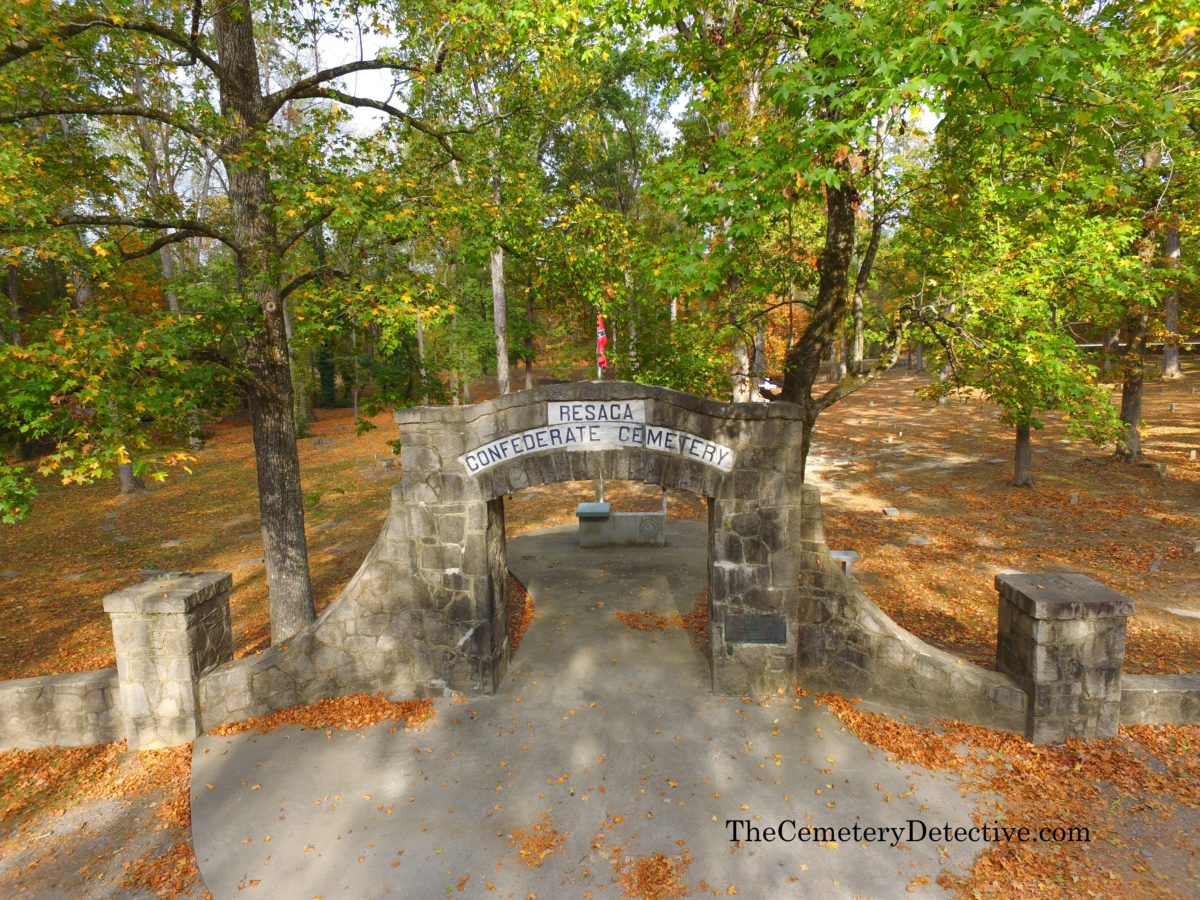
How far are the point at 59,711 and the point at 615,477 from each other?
22.9 ft

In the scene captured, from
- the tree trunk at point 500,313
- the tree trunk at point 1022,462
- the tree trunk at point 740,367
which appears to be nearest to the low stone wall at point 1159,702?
the tree trunk at point 740,367

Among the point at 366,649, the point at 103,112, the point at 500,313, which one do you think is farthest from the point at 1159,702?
the point at 500,313

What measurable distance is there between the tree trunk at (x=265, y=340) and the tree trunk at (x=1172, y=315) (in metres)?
16.7

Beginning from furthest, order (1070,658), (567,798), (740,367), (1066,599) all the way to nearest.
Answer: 1. (740,367)
2. (1070,658)
3. (1066,599)
4. (567,798)

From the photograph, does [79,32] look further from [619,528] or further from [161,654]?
[619,528]

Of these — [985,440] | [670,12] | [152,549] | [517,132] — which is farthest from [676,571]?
[985,440]

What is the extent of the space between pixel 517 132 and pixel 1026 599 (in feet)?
32.9

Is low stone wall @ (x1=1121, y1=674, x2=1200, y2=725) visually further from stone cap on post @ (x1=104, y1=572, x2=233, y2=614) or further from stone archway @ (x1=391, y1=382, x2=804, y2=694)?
stone cap on post @ (x1=104, y1=572, x2=233, y2=614)

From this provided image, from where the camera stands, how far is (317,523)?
58.4 ft

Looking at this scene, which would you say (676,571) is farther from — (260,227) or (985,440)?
(985,440)

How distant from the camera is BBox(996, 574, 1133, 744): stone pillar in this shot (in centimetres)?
620

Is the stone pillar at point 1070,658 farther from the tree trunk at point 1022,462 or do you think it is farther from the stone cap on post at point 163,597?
the tree trunk at point 1022,462

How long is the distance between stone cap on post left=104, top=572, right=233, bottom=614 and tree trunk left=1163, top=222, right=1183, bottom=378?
17.7 metres

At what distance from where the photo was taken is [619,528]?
13.3 metres
